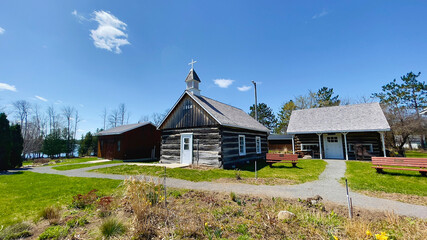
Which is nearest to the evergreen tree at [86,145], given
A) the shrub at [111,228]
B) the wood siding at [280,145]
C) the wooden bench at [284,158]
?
the wooden bench at [284,158]

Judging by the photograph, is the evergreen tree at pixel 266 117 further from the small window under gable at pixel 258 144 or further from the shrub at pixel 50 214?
the shrub at pixel 50 214

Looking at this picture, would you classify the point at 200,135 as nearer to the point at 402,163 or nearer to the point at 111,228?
the point at 111,228

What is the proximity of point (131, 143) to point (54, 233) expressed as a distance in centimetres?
2046

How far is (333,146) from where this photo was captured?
1959cm

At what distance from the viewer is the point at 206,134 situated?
47.6ft

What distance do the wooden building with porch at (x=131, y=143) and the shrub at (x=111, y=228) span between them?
776 inches

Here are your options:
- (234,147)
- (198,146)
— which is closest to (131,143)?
(198,146)

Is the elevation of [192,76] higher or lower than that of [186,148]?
higher

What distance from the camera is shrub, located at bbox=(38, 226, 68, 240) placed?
3.77 m

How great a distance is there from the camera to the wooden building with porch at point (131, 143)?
882 inches

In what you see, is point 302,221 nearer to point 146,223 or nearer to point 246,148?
point 146,223

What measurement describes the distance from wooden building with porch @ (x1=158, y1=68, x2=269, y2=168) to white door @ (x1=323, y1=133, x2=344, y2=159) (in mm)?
8724

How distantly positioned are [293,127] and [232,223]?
65.5 ft

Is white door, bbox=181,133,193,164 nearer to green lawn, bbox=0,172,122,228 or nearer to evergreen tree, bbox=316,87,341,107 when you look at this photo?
green lawn, bbox=0,172,122,228
